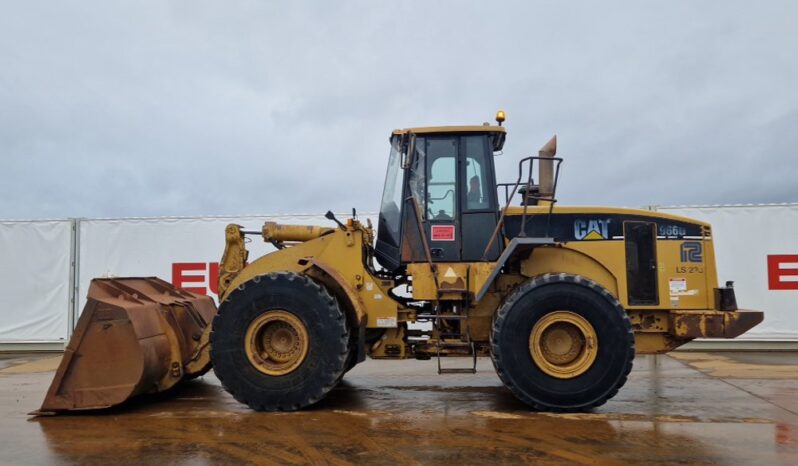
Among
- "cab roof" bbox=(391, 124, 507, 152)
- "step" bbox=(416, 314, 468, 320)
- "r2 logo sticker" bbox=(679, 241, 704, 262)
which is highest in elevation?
"cab roof" bbox=(391, 124, 507, 152)

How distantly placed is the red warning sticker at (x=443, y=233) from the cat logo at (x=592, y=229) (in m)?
1.28

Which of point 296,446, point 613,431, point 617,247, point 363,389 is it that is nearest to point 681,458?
point 613,431

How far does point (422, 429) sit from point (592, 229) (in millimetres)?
2702

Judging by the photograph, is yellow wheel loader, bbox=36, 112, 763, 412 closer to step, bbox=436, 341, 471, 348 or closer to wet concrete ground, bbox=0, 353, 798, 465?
step, bbox=436, 341, 471, 348

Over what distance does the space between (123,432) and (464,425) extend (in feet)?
9.43

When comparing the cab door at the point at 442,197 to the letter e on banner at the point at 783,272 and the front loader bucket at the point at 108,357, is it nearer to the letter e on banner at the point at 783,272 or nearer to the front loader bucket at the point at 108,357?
the front loader bucket at the point at 108,357

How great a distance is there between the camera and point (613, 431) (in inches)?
195

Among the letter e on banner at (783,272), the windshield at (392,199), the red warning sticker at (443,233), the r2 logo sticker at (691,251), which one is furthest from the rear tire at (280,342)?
the letter e on banner at (783,272)

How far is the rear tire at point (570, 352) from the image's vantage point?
217 inches

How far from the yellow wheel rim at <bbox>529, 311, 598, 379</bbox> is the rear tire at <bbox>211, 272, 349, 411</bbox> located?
179cm

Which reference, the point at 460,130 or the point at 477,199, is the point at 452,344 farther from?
the point at 460,130

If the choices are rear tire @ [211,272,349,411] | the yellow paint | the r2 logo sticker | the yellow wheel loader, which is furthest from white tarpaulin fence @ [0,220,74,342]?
the r2 logo sticker

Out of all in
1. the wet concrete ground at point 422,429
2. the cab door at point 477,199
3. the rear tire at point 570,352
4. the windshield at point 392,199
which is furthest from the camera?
the windshield at point 392,199

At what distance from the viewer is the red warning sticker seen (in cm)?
620
